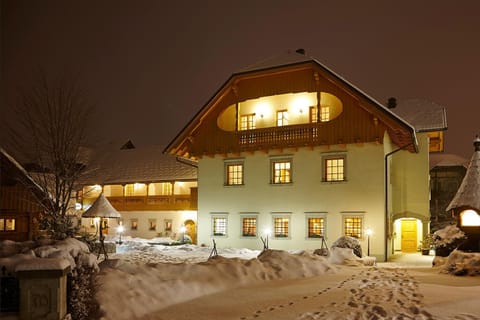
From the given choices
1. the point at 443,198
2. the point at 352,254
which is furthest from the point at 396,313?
the point at 443,198

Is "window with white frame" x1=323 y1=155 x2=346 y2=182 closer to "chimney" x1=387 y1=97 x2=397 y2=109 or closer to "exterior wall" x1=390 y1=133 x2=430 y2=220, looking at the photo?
"exterior wall" x1=390 y1=133 x2=430 y2=220

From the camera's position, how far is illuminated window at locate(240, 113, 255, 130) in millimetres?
27859

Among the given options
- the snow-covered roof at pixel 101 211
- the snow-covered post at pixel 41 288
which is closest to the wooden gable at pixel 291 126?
the snow-covered roof at pixel 101 211

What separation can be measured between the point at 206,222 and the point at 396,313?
65.9 feet

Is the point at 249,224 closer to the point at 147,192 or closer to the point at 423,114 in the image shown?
the point at 423,114

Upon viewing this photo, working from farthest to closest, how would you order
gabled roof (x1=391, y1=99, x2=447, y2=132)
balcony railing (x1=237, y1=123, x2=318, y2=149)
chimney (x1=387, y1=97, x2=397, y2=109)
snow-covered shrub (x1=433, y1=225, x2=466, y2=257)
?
chimney (x1=387, y1=97, x2=397, y2=109) < gabled roof (x1=391, y1=99, x2=447, y2=132) < balcony railing (x1=237, y1=123, x2=318, y2=149) < snow-covered shrub (x1=433, y1=225, x2=466, y2=257)

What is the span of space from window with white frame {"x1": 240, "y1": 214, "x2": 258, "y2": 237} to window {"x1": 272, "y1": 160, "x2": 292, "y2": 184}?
2.37 metres

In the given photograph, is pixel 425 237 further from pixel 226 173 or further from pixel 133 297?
pixel 133 297

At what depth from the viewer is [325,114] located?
25.9m

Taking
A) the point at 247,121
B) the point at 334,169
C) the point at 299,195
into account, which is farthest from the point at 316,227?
the point at 247,121

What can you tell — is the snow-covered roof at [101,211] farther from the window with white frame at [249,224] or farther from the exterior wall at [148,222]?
the exterior wall at [148,222]

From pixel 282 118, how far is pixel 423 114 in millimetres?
9678

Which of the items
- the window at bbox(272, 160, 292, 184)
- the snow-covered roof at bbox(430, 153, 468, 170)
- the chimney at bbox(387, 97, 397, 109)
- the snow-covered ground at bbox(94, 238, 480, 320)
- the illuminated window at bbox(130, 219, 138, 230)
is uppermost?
the chimney at bbox(387, 97, 397, 109)

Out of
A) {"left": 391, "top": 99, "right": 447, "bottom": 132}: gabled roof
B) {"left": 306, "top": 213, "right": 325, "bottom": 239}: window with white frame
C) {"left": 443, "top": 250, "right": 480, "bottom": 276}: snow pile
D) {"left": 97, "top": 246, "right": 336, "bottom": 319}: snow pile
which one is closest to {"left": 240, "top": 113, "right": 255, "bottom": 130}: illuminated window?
{"left": 306, "top": 213, "right": 325, "bottom": 239}: window with white frame
